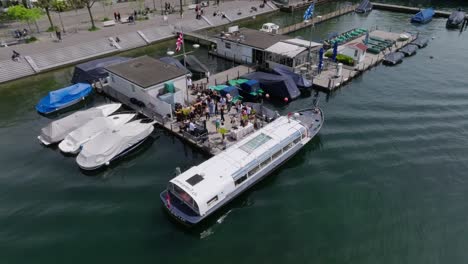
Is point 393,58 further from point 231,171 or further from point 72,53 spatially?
point 72,53

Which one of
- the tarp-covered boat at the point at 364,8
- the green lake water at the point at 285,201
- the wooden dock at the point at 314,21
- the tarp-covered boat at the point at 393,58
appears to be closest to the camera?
the green lake water at the point at 285,201

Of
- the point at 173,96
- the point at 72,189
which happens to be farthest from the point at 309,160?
the point at 72,189

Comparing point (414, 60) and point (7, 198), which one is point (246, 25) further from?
point (7, 198)

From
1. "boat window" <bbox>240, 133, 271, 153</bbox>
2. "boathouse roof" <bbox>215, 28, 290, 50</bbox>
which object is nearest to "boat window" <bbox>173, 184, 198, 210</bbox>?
"boat window" <bbox>240, 133, 271, 153</bbox>

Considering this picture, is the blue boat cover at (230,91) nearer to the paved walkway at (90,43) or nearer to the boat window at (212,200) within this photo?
the boat window at (212,200)

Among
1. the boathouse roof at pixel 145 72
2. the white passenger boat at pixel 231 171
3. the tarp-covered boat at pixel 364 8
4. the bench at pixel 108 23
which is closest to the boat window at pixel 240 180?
the white passenger boat at pixel 231 171

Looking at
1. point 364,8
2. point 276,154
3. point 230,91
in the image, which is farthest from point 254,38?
point 364,8

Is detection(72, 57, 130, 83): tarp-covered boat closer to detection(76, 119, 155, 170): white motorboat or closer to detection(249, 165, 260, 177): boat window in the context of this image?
detection(76, 119, 155, 170): white motorboat

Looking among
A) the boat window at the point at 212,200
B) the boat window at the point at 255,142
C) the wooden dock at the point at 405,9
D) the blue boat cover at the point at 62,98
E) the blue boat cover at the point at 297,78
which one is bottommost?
the boat window at the point at 212,200
